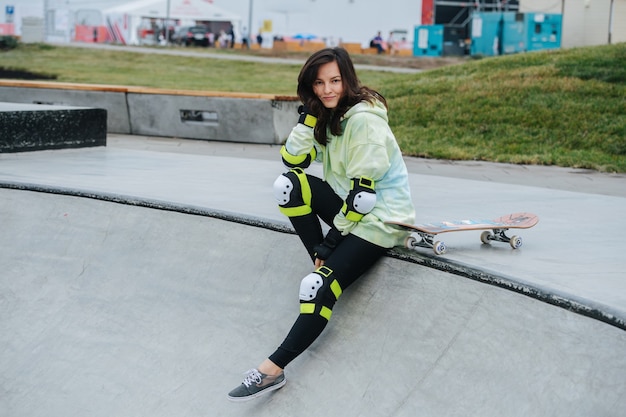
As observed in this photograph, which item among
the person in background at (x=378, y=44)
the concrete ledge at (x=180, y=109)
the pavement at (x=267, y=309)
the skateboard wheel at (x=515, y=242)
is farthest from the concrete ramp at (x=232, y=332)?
the person in background at (x=378, y=44)

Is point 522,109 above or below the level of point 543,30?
below

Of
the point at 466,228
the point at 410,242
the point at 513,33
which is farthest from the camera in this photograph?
the point at 513,33

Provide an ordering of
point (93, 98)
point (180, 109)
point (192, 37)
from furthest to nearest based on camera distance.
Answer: point (192, 37)
point (93, 98)
point (180, 109)

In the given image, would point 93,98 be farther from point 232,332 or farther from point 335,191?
point 335,191

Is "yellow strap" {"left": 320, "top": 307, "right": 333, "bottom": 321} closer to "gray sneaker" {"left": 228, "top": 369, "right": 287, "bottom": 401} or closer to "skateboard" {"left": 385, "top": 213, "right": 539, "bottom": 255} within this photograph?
"gray sneaker" {"left": 228, "top": 369, "right": 287, "bottom": 401}

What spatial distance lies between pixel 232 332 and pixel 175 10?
34.9 metres

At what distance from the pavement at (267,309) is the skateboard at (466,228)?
57mm

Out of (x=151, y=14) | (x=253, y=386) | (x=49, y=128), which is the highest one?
(x=151, y=14)

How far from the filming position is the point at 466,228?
404 centimetres

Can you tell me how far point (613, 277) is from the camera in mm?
3676

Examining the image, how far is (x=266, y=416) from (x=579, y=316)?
4.49 ft

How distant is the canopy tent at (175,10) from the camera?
122 feet

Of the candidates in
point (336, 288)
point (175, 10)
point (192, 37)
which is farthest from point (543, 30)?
point (336, 288)

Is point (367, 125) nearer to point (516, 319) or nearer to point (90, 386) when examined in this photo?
point (516, 319)
